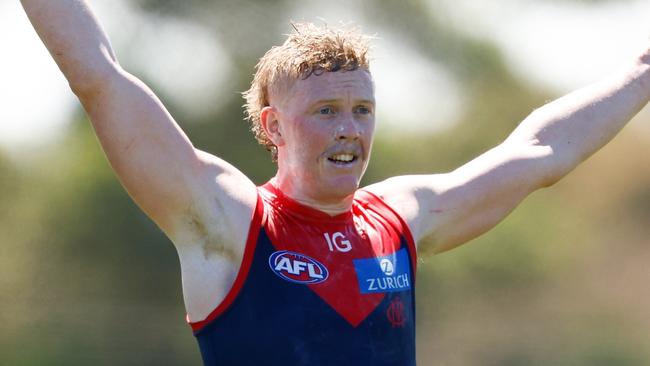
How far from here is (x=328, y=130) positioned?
5496mm

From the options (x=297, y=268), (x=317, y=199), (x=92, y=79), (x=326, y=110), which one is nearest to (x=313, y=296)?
(x=297, y=268)

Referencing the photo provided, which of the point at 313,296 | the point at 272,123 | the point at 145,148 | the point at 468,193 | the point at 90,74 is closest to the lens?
the point at 90,74

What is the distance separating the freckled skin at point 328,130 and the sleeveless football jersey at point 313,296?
0.45 feet

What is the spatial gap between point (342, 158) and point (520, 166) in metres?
0.96

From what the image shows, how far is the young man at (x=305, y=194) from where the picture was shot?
200 inches

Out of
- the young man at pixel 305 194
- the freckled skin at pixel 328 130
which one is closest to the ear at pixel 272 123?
the young man at pixel 305 194

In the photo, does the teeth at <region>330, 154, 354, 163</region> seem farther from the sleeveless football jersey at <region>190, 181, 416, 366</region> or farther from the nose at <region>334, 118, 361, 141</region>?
the sleeveless football jersey at <region>190, 181, 416, 366</region>

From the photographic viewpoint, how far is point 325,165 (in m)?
5.54

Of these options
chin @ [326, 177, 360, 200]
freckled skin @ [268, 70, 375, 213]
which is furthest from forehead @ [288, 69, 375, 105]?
chin @ [326, 177, 360, 200]

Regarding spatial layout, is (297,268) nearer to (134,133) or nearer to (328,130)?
(328,130)

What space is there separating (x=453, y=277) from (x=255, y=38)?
4666 millimetres

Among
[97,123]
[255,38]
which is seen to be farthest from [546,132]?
[255,38]

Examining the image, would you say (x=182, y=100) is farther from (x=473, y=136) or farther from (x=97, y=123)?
(x=97, y=123)

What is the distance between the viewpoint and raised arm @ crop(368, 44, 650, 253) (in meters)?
5.97
